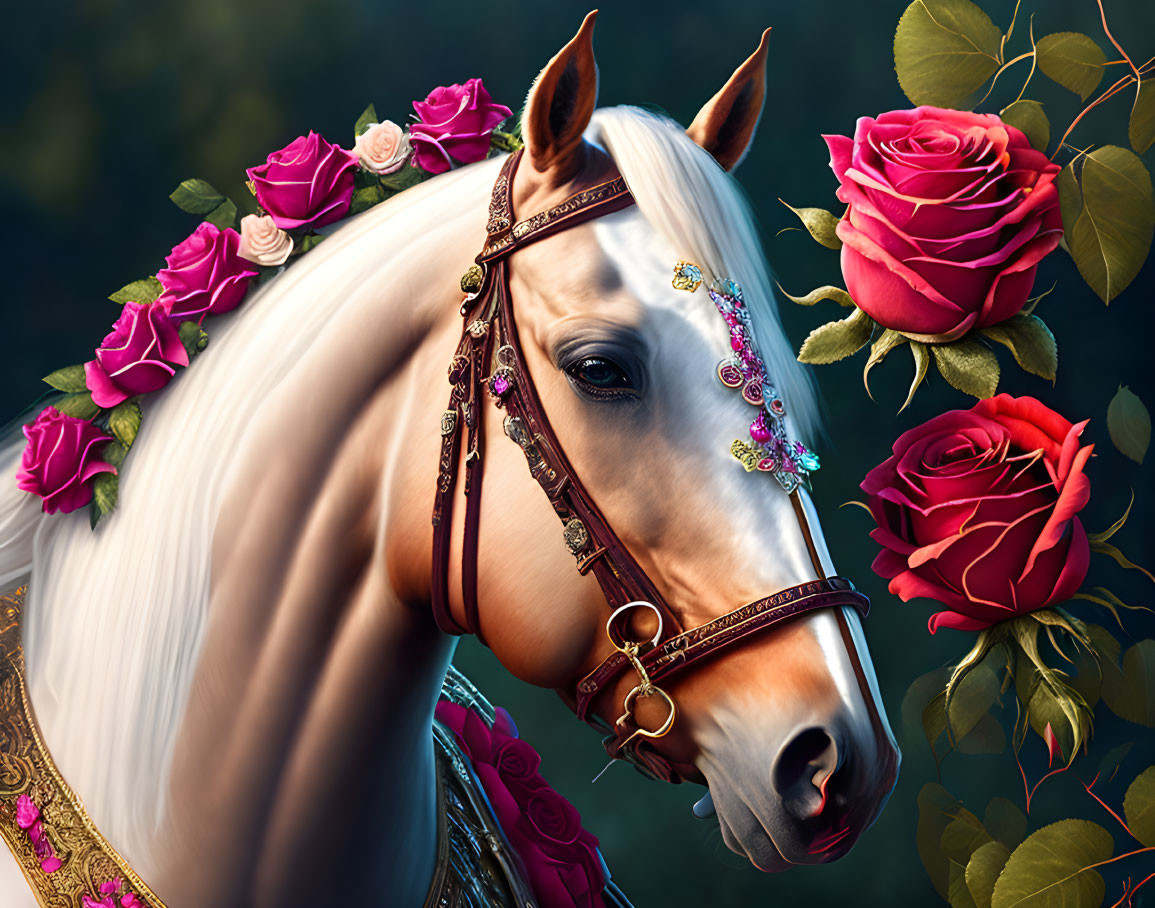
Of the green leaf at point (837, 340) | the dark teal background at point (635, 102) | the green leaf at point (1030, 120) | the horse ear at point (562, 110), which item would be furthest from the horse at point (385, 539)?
the dark teal background at point (635, 102)

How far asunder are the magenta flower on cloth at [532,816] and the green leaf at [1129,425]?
81cm

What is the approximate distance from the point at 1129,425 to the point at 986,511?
93mm

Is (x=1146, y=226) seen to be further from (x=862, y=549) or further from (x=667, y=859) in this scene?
(x=667, y=859)

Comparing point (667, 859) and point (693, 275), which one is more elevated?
point (693, 275)

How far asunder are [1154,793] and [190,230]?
1.58 meters

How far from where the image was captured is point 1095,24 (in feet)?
5.21

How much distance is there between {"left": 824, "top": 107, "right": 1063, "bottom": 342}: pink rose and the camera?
0.57 m

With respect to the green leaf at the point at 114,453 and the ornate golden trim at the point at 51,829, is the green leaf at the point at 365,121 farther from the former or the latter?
the ornate golden trim at the point at 51,829

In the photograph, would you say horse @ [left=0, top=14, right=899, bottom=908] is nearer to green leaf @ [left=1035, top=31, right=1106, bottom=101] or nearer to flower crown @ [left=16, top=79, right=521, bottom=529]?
flower crown @ [left=16, top=79, right=521, bottom=529]

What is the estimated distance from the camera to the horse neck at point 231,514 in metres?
0.75

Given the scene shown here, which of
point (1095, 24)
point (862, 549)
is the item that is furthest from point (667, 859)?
point (1095, 24)

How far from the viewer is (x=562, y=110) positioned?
2.44 feet

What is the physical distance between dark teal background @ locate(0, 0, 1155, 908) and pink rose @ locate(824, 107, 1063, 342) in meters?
0.99

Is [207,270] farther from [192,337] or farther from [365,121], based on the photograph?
[365,121]
